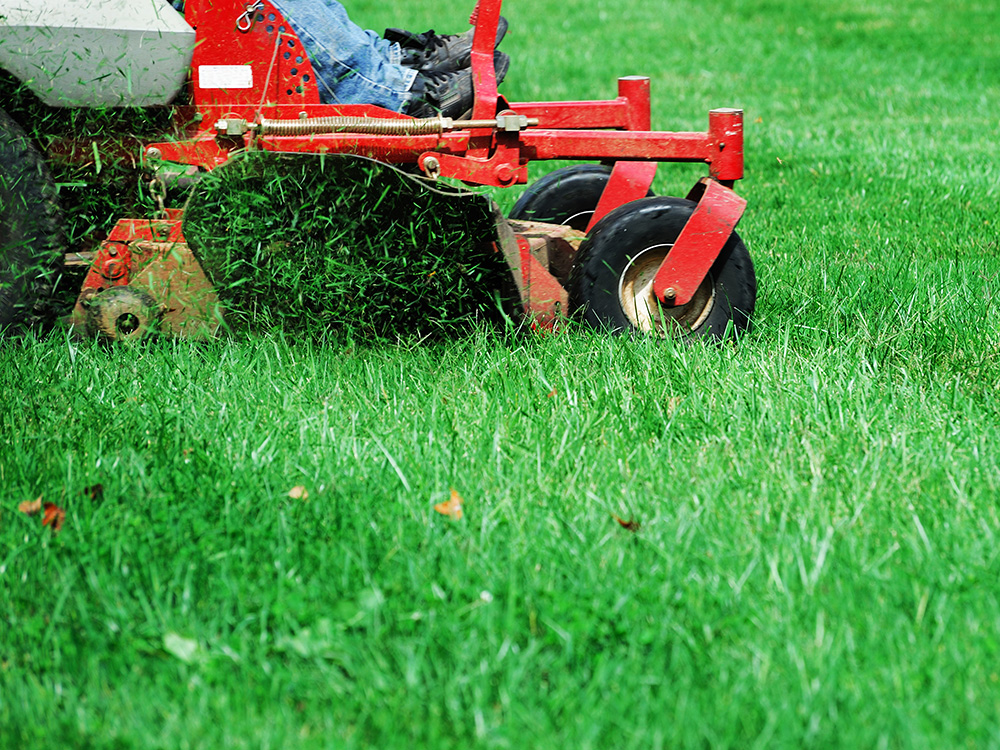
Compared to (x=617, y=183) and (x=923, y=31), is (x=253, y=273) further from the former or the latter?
(x=923, y=31)

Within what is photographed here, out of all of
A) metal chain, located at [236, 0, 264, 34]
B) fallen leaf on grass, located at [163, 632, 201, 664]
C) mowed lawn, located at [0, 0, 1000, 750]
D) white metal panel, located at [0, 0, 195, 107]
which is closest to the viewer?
mowed lawn, located at [0, 0, 1000, 750]

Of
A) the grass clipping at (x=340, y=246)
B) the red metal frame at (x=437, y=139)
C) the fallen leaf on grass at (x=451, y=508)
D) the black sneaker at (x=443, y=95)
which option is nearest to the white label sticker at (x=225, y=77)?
the red metal frame at (x=437, y=139)

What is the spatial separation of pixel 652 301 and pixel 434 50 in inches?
51.0

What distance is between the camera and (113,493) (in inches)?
92.7

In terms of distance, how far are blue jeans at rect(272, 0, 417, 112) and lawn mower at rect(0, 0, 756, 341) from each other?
0.07 metres

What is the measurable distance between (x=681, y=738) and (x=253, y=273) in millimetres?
2222

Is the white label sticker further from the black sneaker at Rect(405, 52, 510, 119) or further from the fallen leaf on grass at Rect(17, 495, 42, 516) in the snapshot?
the fallen leaf on grass at Rect(17, 495, 42, 516)

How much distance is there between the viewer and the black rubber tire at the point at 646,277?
341 centimetres

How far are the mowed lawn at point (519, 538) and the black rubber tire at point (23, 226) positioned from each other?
0.15m

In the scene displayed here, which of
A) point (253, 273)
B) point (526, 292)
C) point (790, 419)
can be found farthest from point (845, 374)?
point (253, 273)

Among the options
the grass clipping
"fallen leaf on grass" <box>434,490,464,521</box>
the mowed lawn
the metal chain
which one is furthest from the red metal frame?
"fallen leaf on grass" <box>434,490,464,521</box>

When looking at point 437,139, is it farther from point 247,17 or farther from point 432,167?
point 247,17

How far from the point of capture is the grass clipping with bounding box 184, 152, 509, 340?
10.4ft

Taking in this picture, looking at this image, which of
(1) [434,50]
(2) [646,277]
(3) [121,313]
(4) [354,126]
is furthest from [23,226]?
(2) [646,277]
